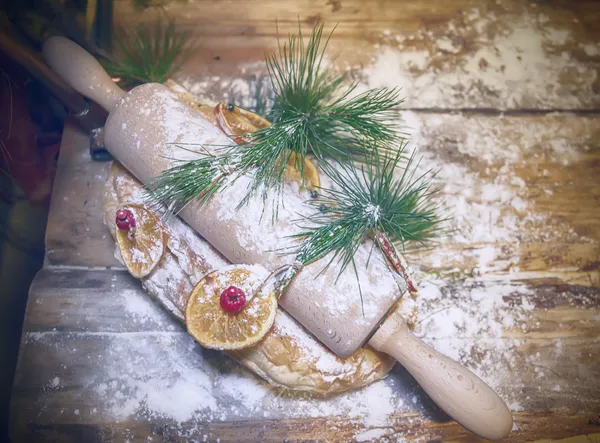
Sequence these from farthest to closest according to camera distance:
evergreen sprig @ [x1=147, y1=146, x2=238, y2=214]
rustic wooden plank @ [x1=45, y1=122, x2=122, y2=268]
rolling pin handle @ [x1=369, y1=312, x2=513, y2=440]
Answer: rustic wooden plank @ [x1=45, y1=122, x2=122, y2=268] → evergreen sprig @ [x1=147, y1=146, x2=238, y2=214] → rolling pin handle @ [x1=369, y1=312, x2=513, y2=440]

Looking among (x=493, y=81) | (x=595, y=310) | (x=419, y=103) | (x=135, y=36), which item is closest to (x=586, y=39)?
(x=493, y=81)

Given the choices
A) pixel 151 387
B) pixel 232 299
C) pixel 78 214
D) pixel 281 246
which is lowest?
pixel 151 387

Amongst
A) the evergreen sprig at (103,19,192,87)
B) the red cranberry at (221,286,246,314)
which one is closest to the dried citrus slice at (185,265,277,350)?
the red cranberry at (221,286,246,314)

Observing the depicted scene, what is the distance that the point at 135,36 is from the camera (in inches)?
63.0

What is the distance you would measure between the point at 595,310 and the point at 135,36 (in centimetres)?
166

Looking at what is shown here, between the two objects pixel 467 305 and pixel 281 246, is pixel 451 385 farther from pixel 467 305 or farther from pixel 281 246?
pixel 281 246

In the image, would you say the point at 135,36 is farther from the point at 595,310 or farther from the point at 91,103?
the point at 595,310

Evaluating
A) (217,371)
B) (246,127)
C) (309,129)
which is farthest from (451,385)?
(246,127)

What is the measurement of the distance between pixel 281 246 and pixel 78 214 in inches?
27.5

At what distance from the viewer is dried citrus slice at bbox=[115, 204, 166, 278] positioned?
4.05 ft

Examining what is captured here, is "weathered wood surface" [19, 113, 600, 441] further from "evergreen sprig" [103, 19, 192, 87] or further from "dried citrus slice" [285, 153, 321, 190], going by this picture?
"dried citrus slice" [285, 153, 321, 190]

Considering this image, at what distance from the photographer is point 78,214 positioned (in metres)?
1.47

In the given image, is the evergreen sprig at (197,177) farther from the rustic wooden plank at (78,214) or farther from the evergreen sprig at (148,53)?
the evergreen sprig at (148,53)

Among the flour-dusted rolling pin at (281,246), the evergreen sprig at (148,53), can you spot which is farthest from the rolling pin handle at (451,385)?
the evergreen sprig at (148,53)
